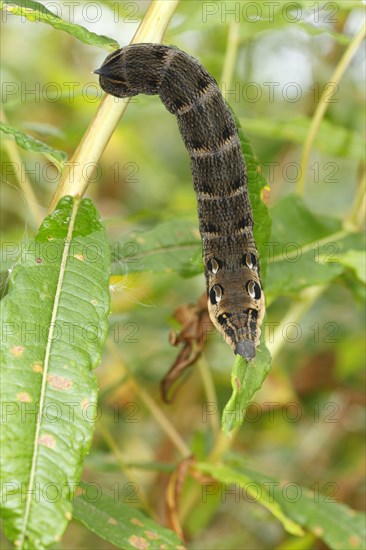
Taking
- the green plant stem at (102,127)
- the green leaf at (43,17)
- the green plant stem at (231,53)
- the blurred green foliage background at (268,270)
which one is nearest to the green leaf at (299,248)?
the blurred green foliage background at (268,270)

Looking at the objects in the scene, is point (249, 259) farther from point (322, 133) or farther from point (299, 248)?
point (322, 133)

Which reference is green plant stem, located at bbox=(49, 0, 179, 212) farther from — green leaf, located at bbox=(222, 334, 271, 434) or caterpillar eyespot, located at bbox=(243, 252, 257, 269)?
green leaf, located at bbox=(222, 334, 271, 434)

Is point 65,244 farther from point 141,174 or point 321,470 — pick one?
point 141,174

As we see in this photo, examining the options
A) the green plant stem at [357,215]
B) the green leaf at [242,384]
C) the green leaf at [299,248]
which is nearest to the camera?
the green leaf at [242,384]

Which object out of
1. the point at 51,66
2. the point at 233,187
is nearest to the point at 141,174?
the point at 51,66

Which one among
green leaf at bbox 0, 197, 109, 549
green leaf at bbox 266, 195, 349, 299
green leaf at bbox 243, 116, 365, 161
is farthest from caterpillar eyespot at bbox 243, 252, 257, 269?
green leaf at bbox 243, 116, 365, 161

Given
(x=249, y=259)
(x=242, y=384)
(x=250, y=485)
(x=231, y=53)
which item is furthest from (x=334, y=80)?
(x=250, y=485)

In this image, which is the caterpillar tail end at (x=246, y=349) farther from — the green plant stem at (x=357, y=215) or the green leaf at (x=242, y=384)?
the green plant stem at (x=357, y=215)
